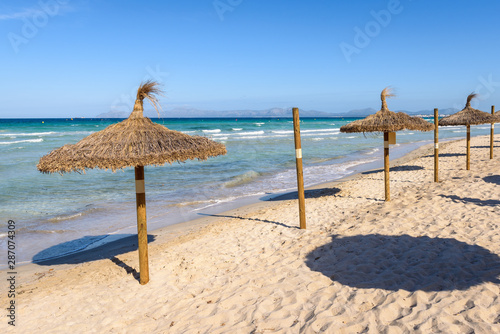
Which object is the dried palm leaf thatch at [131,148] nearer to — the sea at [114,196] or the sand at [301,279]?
the sand at [301,279]

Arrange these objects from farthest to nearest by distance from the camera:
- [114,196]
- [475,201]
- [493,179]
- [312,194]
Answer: [114,196] → [312,194] → [493,179] → [475,201]

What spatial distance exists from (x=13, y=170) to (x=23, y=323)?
1511 cm

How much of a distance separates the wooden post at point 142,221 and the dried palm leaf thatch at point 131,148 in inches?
14.3

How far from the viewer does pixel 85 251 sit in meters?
6.80

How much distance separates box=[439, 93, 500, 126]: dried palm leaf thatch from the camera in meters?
12.0

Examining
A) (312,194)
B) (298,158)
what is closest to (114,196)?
(312,194)

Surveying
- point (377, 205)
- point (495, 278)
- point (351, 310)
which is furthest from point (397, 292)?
point (377, 205)

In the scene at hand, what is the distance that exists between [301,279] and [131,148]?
2.59 meters

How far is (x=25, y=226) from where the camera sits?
8.26 meters

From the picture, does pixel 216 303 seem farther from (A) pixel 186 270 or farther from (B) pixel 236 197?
(B) pixel 236 197

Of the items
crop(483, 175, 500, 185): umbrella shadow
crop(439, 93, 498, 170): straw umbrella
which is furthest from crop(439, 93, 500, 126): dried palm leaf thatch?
crop(483, 175, 500, 185): umbrella shadow

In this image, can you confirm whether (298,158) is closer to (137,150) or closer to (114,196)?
(137,150)

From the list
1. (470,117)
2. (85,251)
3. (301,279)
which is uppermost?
(470,117)

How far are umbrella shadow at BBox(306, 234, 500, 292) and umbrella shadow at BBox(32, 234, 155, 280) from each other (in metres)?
3.30
